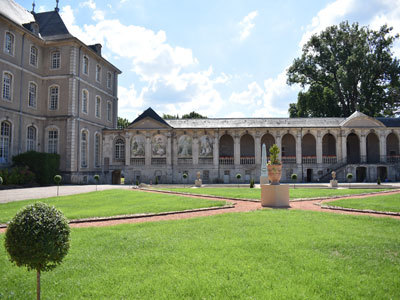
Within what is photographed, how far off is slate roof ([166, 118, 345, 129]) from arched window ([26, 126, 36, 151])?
16525mm

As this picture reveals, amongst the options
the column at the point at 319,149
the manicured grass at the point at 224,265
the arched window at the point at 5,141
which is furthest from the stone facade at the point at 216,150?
the manicured grass at the point at 224,265

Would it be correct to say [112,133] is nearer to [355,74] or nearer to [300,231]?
[300,231]

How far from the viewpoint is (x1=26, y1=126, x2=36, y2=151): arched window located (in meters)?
32.6

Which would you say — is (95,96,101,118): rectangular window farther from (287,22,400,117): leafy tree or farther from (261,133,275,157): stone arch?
(287,22,400,117): leafy tree

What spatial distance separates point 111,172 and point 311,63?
130 feet

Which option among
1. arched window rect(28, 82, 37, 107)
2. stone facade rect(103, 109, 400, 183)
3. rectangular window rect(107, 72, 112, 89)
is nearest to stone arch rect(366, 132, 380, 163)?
stone facade rect(103, 109, 400, 183)

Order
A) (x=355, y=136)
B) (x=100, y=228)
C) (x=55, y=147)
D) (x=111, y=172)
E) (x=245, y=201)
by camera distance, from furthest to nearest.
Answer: (x=355, y=136) < (x=111, y=172) < (x=55, y=147) < (x=245, y=201) < (x=100, y=228)

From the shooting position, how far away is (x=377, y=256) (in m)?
5.88

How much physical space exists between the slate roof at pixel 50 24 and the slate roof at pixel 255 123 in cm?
1754

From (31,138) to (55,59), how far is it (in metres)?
10.0

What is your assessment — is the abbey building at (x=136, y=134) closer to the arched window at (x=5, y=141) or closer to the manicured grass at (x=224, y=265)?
the arched window at (x=5, y=141)

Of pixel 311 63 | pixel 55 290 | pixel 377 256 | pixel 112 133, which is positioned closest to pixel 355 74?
pixel 311 63

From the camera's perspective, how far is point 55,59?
3556 centimetres

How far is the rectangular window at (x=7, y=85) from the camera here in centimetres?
2956
